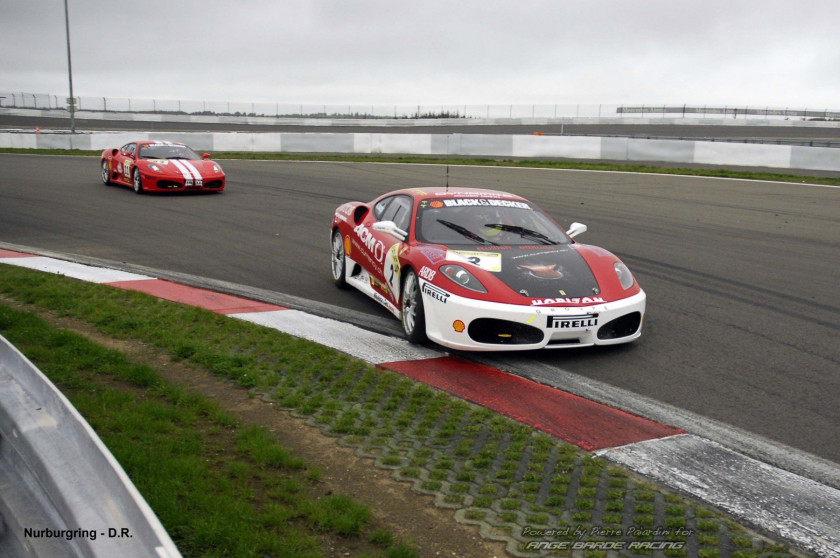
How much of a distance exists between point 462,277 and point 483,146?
2152 cm

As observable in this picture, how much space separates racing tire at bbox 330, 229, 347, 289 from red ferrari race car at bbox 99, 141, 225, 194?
344 inches

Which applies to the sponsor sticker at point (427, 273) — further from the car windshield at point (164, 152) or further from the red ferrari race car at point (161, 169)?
the car windshield at point (164, 152)

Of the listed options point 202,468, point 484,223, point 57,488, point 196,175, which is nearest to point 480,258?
point 484,223

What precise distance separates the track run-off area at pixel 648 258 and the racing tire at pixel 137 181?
451 millimetres

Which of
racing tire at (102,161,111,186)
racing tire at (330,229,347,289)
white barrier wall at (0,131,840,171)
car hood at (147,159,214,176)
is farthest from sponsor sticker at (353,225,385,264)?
white barrier wall at (0,131,840,171)

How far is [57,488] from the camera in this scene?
2.74 m

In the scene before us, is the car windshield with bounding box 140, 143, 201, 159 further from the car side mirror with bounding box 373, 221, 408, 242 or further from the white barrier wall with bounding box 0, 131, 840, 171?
the car side mirror with bounding box 373, 221, 408, 242

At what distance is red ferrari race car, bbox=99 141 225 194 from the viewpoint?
16.6 meters

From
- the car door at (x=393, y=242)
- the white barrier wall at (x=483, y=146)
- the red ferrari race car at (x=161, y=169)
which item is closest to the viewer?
the car door at (x=393, y=242)

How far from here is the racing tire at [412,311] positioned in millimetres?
6361

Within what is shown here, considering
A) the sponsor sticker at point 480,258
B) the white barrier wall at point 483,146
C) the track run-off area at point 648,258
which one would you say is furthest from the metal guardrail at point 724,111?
the sponsor sticker at point 480,258

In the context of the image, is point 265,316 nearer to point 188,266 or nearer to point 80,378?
point 80,378

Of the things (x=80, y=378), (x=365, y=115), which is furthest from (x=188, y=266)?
(x=365, y=115)

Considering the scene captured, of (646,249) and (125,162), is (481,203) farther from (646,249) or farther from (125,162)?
(125,162)
